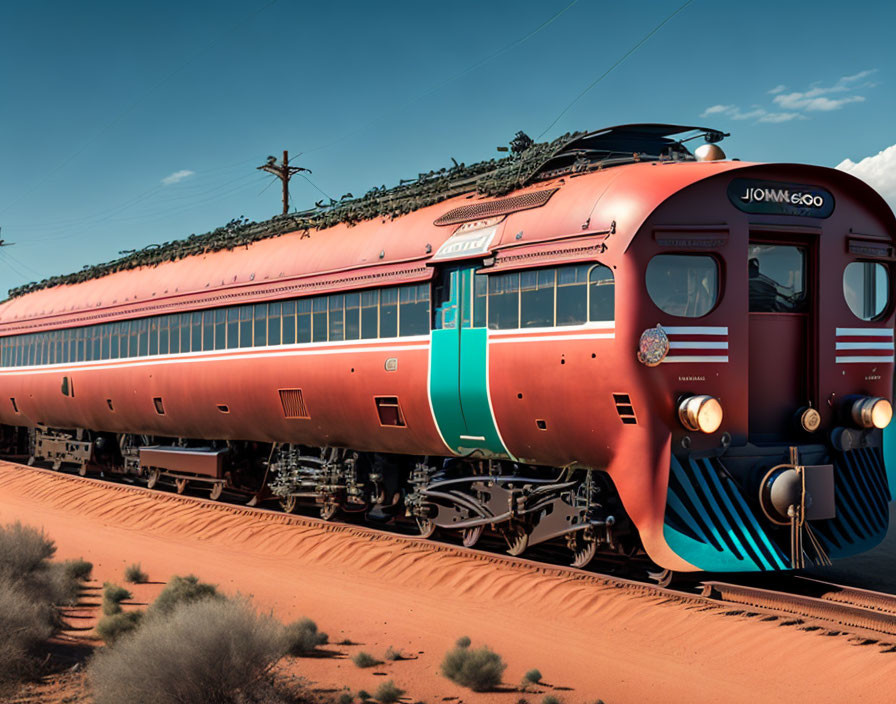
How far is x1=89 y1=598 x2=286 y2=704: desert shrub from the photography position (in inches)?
233

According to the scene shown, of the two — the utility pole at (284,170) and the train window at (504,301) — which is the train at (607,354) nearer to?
the train window at (504,301)

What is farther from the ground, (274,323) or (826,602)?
(274,323)

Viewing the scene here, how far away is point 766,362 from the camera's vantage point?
9.60m

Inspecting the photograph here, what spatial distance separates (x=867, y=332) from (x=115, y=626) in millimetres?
8446

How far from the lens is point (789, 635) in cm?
768

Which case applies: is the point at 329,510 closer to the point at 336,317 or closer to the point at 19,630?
the point at 336,317

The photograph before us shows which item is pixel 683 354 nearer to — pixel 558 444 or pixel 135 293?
pixel 558 444

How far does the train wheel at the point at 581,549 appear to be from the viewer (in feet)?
32.1

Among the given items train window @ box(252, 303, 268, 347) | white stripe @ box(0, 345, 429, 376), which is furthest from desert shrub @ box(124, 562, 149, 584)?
train window @ box(252, 303, 268, 347)

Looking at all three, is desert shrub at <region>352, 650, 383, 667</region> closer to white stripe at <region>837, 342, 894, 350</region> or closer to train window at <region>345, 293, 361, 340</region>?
train window at <region>345, 293, 361, 340</region>

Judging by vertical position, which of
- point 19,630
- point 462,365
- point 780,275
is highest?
point 780,275

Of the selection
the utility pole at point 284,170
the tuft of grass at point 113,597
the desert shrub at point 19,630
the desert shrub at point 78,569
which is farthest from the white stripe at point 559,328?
the utility pole at point 284,170

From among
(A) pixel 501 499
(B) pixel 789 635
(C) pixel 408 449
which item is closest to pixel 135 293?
(C) pixel 408 449

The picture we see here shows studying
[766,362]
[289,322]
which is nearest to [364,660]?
[766,362]
